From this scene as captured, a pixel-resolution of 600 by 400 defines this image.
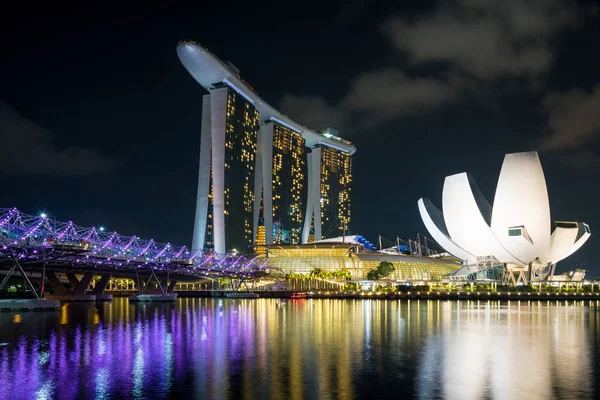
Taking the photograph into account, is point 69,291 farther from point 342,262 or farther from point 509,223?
point 509,223

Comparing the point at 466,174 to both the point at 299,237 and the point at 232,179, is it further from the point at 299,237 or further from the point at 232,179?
the point at 299,237

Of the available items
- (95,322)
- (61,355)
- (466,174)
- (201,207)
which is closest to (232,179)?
(201,207)

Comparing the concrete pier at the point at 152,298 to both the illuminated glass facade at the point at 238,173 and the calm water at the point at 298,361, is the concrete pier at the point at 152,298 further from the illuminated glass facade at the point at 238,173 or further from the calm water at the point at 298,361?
the illuminated glass facade at the point at 238,173

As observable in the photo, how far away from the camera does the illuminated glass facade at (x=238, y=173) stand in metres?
102

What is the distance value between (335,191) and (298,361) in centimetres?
14365

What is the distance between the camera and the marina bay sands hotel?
9750 cm

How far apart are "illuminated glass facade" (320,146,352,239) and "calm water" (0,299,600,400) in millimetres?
126660

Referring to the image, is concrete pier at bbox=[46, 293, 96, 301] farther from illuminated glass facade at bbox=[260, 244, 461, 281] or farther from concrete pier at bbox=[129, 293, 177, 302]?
illuminated glass facade at bbox=[260, 244, 461, 281]

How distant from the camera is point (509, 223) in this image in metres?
71.5

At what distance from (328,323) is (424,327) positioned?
15.8 feet

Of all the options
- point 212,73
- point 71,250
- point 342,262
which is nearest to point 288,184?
Answer: point 342,262

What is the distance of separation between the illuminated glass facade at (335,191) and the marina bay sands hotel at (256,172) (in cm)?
26

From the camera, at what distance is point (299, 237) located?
489 feet

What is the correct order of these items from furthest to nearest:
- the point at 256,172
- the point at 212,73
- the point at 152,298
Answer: the point at 256,172 < the point at 212,73 < the point at 152,298
